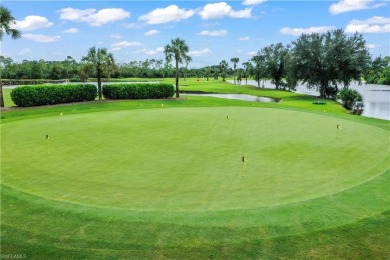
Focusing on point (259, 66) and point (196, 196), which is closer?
point (196, 196)

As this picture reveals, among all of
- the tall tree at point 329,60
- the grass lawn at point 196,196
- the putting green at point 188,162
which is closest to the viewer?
the grass lawn at point 196,196

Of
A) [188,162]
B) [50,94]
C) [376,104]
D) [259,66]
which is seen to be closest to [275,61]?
[259,66]

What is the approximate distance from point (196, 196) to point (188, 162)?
2997 millimetres

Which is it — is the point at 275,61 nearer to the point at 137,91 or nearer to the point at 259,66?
the point at 259,66

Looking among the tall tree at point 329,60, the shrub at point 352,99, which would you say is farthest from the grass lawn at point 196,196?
the tall tree at point 329,60

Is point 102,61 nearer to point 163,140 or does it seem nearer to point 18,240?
point 163,140

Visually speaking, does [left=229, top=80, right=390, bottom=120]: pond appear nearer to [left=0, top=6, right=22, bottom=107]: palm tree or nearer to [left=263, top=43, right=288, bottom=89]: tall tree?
[left=263, top=43, right=288, bottom=89]: tall tree

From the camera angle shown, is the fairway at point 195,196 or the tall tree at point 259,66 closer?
the fairway at point 195,196

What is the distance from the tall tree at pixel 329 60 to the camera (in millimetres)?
55562

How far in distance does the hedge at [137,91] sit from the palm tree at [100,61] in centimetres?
126

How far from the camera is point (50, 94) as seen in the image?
33844 millimetres

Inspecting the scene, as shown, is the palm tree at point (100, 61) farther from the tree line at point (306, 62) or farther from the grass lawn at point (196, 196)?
the grass lawn at point (196, 196)

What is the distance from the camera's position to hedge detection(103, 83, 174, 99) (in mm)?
40000

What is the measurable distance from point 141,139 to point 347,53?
164 feet
